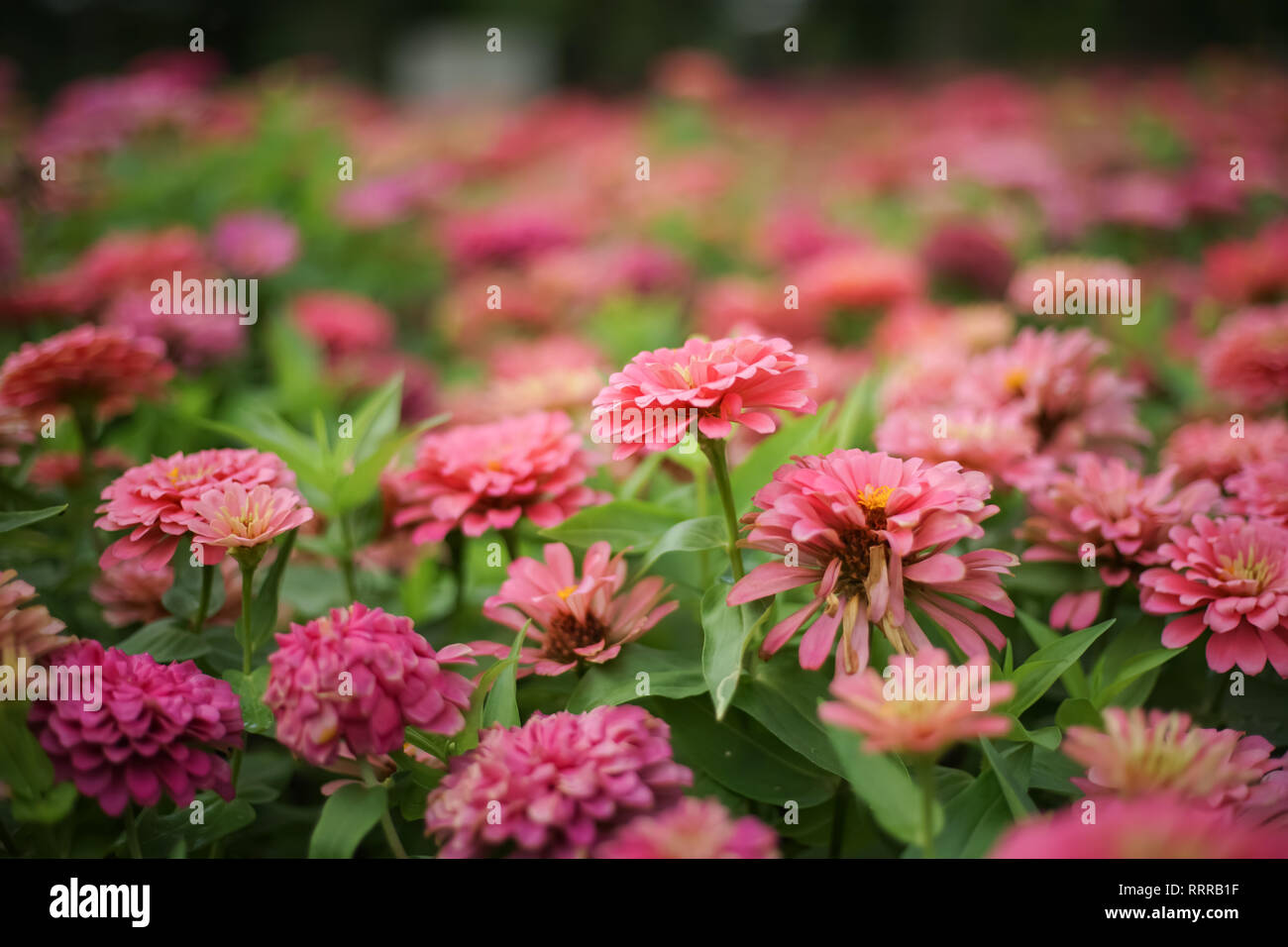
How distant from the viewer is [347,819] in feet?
2.29

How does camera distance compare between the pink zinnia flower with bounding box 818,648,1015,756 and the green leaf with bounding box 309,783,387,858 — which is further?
the green leaf with bounding box 309,783,387,858

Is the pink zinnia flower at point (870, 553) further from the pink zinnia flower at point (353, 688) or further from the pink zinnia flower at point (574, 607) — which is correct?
the pink zinnia flower at point (353, 688)

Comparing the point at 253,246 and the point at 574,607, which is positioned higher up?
the point at 253,246

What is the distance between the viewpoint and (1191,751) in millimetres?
627

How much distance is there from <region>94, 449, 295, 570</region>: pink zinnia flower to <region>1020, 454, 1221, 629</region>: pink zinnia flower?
76cm

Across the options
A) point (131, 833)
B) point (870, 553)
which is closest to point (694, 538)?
point (870, 553)

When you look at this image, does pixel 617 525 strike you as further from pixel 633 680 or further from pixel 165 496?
pixel 165 496

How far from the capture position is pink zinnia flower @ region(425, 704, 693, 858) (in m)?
0.63

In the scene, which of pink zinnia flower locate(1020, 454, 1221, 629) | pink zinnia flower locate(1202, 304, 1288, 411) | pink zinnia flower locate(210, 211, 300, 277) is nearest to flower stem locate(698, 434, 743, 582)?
pink zinnia flower locate(1020, 454, 1221, 629)

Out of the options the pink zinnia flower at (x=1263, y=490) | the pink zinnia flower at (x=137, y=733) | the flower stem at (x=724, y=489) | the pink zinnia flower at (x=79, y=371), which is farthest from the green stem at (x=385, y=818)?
the pink zinnia flower at (x=1263, y=490)

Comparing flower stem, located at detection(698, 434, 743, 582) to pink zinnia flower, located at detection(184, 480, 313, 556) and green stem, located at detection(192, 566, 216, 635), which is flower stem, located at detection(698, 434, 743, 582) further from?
green stem, located at detection(192, 566, 216, 635)

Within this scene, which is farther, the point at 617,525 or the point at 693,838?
the point at 617,525

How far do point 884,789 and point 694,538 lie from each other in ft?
0.88

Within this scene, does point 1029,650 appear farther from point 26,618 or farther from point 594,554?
point 26,618
